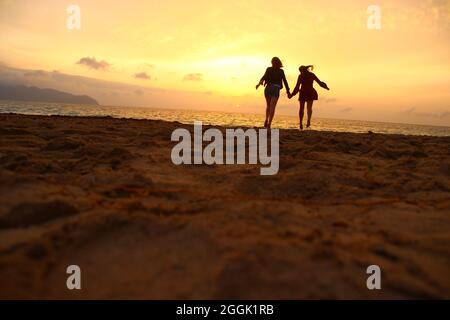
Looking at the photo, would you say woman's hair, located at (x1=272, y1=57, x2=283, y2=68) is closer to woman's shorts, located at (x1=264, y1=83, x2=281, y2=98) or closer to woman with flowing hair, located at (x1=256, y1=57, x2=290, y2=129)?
woman with flowing hair, located at (x1=256, y1=57, x2=290, y2=129)

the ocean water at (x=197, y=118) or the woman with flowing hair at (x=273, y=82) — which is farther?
the ocean water at (x=197, y=118)

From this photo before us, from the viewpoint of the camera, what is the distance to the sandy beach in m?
1.28

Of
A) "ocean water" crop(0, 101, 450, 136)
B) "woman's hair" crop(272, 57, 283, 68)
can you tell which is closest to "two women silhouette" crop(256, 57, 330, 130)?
"woman's hair" crop(272, 57, 283, 68)

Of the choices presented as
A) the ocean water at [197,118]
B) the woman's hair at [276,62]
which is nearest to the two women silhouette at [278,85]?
the woman's hair at [276,62]

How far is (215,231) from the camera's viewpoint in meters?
1.63

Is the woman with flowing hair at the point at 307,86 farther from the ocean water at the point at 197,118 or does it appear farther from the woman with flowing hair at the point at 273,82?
the ocean water at the point at 197,118

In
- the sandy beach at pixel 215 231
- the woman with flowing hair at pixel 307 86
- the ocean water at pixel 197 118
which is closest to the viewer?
the sandy beach at pixel 215 231

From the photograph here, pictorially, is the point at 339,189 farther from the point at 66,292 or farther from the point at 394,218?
the point at 66,292

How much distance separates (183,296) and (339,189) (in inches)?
65.6

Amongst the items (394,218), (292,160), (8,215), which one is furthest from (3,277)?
(292,160)

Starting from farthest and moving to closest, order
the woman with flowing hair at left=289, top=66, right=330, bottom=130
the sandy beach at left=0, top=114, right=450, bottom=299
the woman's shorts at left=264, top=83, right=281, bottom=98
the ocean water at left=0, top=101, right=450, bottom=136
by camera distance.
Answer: the ocean water at left=0, top=101, right=450, bottom=136, the woman with flowing hair at left=289, top=66, right=330, bottom=130, the woman's shorts at left=264, top=83, right=281, bottom=98, the sandy beach at left=0, top=114, right=450, bottom=299

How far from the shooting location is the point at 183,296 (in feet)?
4.01

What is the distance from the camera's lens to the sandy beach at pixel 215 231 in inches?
50.5

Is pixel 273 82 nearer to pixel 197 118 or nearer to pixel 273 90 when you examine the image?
pixel 273 90
